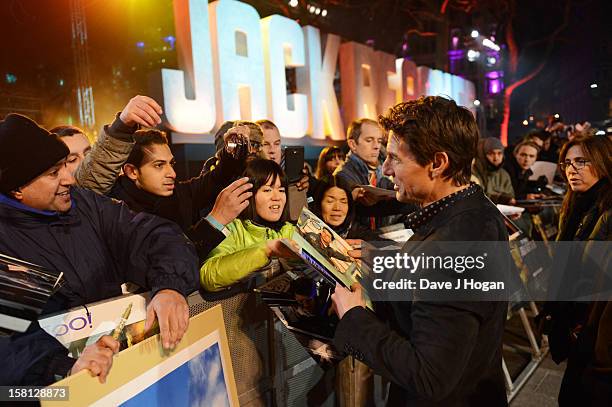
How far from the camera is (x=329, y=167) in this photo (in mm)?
4770

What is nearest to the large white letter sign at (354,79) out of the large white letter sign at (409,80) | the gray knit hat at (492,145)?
the large white letter sign at (409,80)

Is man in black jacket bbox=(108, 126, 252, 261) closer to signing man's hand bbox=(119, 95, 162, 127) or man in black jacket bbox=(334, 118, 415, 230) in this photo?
A: signing man's hand bbox=(119, 95, 162, 127)

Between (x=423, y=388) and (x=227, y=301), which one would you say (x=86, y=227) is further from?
(x=423, y=388)

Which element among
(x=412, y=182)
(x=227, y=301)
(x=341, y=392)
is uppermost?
(x=412, y=182)

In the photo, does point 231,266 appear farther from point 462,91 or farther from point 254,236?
point 462,91

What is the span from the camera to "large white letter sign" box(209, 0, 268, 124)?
6.36 metres

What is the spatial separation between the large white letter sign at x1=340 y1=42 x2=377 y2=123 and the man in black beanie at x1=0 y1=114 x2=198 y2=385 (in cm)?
831

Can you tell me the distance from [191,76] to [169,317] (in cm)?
540

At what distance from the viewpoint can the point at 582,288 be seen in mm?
2445

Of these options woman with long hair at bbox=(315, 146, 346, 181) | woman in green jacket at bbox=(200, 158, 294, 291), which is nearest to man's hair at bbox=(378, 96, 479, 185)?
woman in green jacket at bbox=(200, 158, 294, 291)

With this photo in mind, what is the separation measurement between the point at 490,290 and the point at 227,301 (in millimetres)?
958

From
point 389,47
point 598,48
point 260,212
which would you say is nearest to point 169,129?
point 260,212

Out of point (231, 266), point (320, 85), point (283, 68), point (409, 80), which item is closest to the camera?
point (231, 266)

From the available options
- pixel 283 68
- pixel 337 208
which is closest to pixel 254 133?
pixel 337 208
